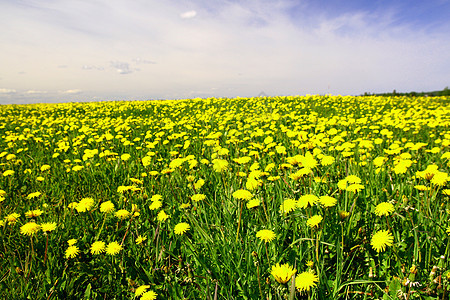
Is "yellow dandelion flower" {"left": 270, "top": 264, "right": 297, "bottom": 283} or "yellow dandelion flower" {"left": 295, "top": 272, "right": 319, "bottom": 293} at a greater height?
"yellow dandelion flower" {"left": 270, "top": 264, "right": 297, "bottom": 283}

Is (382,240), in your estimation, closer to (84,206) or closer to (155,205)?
(155,205)

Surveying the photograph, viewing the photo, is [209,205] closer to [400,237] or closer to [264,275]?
[264,275]

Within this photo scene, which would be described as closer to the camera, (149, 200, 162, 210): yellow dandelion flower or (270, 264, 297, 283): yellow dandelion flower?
(270, 264, 297, 283): yellow dandelion flower

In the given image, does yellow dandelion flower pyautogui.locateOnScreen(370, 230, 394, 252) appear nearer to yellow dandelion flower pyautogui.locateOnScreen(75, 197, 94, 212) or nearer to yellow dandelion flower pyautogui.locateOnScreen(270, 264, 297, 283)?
yellow dandelion flower pyautogui.locateOnScreen(270, 264, 297, 283)

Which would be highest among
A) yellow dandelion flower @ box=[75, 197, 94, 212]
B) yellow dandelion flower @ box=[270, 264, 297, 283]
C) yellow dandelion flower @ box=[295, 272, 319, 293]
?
yellow dandelion flower @ box=[270, 264, 297, 283]

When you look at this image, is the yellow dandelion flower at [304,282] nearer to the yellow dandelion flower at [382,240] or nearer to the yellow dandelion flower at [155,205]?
the yellow dandelion flower at [382,240]

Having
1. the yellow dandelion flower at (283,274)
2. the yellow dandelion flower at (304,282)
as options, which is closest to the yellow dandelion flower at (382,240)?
the yellow dandelion flower at (304,282)

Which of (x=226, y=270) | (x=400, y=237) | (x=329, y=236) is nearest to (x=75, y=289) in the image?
(x=226, y=270)

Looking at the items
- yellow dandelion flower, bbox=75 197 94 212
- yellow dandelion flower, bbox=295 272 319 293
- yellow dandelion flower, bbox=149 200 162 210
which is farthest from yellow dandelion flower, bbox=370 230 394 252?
yellow dandelion flower, bbox=75 197 94 212

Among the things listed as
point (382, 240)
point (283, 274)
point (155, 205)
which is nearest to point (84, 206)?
point (155, 205)

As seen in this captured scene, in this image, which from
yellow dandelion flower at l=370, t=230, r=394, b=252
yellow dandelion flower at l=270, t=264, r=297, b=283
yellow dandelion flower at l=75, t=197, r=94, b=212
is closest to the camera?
yellow dandelion flower at l=270, t=264, r=297, b=283

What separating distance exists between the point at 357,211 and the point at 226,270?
3.75 feet

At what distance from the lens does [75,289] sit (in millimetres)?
1541

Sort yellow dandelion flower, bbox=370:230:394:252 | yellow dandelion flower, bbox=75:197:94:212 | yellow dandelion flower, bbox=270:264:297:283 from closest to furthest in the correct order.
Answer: yellow dandelion flower, bbox=270:264:297:283
yellow dandelion flower, bbox=370:230:394:252
yellow dandelion flower, bbox=75:197:94:212
